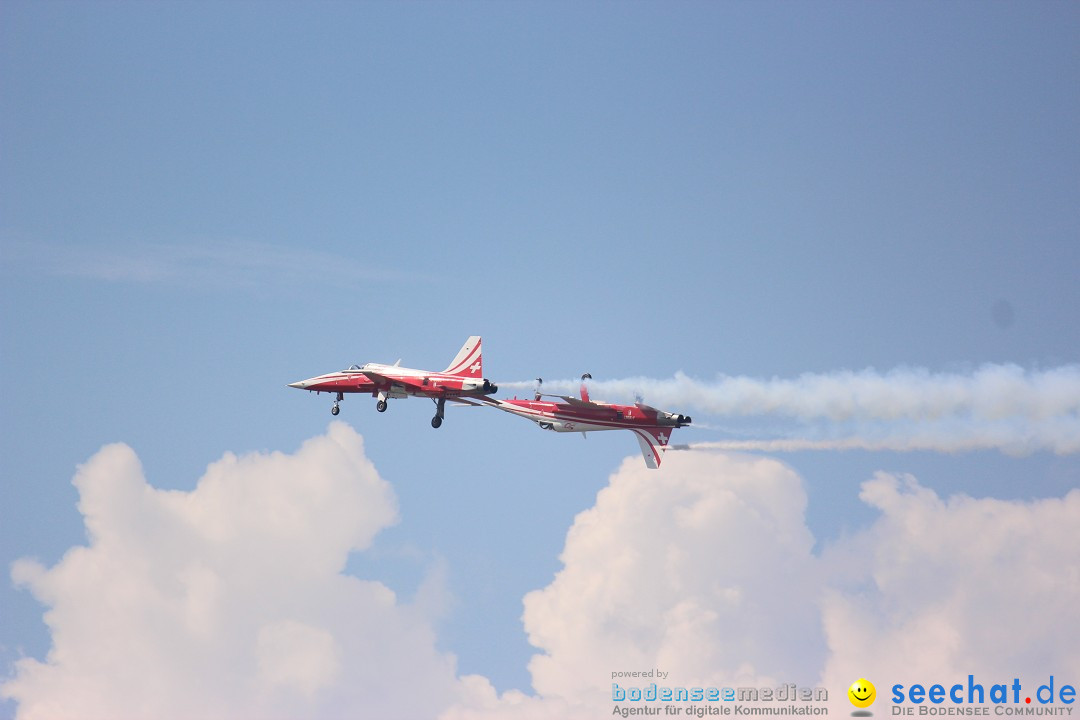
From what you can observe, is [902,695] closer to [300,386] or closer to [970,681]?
[970,681]

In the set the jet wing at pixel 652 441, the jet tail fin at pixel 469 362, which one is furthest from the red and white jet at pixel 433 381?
the jet wing at pixel 652 441

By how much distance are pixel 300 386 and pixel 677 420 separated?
26.0 metres

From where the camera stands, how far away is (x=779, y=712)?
95062 millimetres

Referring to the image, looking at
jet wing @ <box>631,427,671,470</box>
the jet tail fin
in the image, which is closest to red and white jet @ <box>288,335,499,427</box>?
the jet tail fin

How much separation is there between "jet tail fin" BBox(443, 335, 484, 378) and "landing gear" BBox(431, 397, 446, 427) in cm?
188

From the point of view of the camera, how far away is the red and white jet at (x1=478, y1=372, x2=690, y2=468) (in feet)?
268

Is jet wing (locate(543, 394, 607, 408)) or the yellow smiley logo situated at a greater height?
jet wing (locate(543, 394, 607, 408))

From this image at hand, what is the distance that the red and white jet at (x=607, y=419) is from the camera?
268ft

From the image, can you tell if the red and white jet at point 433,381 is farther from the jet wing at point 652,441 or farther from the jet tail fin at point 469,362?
the jet wing at point 652,441

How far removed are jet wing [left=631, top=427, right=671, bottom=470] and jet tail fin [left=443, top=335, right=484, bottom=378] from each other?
1039 cm

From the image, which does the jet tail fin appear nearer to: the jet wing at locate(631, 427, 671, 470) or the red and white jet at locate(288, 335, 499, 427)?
the red and white jet at locate(288, 335, 499, 427)

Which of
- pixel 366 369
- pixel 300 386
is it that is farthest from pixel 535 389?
pixel 300 386

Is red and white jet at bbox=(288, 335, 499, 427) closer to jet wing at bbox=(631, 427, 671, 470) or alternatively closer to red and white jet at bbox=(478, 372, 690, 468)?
red and white jet at bbox=(478, 372, 690, 468)

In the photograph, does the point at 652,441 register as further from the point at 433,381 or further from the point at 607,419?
the point at 433,381
